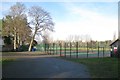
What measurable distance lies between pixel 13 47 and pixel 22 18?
930 cm

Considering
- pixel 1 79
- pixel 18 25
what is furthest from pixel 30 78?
pixel 18 25

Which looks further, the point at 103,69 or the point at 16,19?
the point at 16,19

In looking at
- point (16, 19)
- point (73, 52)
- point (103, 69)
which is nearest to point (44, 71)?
point (103, 69)

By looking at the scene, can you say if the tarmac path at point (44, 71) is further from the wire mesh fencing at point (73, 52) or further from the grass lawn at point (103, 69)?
the wire mesh fencing at point (73, 52)

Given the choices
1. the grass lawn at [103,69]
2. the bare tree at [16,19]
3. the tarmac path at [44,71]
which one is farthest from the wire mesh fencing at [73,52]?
the tarmac path at [44,71]

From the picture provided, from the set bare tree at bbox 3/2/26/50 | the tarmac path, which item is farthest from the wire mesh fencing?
the tarmac path

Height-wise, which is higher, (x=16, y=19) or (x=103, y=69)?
(x=16, y=19)

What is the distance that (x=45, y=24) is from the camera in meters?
69.3

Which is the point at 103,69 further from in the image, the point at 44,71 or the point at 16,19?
the point at 16,19

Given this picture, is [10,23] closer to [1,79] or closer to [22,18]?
[22,18]

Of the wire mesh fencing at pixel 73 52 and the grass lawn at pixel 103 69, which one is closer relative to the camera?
the grass lawn at pixel 103 69

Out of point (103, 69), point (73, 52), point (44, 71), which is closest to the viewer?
point (44, 71)

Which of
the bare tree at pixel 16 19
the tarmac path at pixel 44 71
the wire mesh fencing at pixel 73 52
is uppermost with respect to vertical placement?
the bare tree at pixel 16 19

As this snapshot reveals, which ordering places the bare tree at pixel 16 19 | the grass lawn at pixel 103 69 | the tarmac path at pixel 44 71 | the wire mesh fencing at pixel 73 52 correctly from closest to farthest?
the tarmac path at pixel 44 71 → the grass lawn at pixel 103 69 → the wire mesh fencing at pixel 73 52 → the bare tree at pixel 16 19
